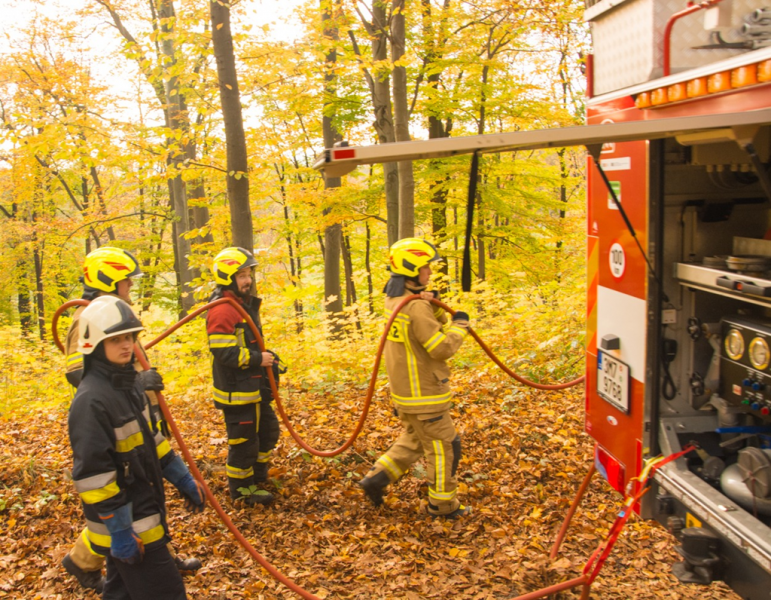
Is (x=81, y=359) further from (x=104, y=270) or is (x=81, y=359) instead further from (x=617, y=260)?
(x=617, y=260)

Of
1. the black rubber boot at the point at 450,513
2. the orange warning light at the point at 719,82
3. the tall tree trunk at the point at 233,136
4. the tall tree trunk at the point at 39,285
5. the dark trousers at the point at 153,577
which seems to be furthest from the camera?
the tall tree trunk at the point at 39,285

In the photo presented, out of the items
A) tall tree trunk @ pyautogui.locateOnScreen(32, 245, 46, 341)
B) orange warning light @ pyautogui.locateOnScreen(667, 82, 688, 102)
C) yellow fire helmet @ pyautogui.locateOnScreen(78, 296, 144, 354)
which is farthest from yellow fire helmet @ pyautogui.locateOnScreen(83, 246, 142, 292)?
tall tree trunk @ pyautogui.locateOnScreen(32, 245, 46, 341)

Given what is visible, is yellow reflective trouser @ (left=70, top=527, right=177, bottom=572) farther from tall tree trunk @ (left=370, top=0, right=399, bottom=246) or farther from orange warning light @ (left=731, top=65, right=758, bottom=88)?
tall tree trunk @ (left=370, top=0, right=399, bottom=246)

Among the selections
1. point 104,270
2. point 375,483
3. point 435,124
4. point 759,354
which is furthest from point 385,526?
point 435,124

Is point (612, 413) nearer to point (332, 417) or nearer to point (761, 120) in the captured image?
point (761, 120)

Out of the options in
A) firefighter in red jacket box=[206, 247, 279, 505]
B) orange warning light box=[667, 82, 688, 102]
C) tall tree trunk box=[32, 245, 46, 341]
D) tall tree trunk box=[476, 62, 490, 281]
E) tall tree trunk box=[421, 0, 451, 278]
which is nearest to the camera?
orange warning light box=[667, 82, 688, 102]

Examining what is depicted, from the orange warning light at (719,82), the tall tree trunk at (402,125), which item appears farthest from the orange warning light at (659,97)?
the tall tree trunk at (402,125)

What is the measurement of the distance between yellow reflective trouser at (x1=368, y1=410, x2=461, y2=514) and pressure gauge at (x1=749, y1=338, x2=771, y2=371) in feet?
8.44

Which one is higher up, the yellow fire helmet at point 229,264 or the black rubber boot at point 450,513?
the yellow fire helmet at point 229,264

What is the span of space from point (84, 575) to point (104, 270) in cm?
214

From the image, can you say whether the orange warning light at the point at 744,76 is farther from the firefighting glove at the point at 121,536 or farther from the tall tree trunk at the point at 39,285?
the tall tree trunk at the point at 39,285

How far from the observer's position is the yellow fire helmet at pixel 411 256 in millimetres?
4992

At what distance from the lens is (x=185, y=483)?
3.78m

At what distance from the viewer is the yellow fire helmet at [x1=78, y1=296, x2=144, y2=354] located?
3.16m
